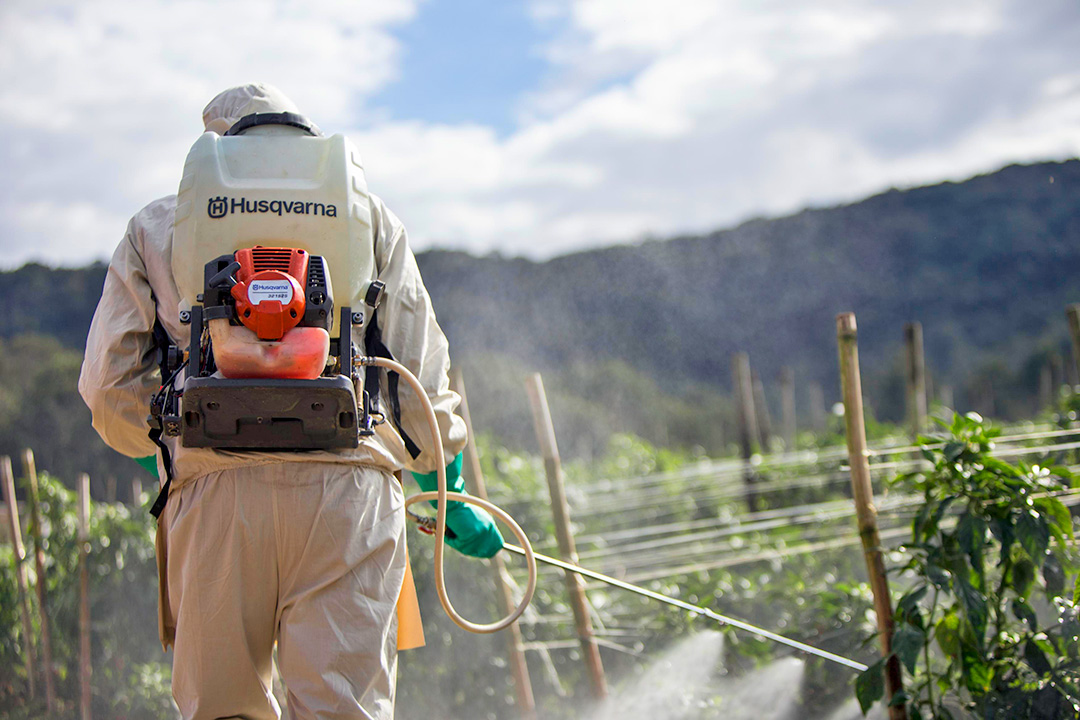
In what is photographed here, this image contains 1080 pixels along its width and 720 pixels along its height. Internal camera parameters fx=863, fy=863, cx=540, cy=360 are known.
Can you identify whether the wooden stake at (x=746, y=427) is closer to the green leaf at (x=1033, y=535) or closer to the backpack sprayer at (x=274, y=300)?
the green leaf at (x=1033, y=535)

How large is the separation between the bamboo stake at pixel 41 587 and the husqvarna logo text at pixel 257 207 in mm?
3177

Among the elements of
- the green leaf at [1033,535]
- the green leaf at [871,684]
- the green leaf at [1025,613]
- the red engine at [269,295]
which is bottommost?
the green leaf at [871,684]

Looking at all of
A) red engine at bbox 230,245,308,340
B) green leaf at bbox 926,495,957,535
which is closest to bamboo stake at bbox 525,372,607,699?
green leaf at bbox 926,495,957,535

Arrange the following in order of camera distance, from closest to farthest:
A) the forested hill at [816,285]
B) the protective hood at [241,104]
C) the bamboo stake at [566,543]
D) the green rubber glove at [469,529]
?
the protective hood at [241,104] < the green rubber glove at [469,529] < the bamboo stake at [566,543] < the forested hill at [816,285]

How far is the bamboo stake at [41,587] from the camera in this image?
405 cm

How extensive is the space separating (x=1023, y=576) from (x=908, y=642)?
42cm

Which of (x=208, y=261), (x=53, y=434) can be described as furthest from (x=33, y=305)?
(x=208, y=261)

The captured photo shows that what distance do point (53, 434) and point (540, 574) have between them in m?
8.69

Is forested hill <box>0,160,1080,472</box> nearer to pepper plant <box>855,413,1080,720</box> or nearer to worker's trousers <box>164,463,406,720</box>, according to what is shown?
pepper plant <box>855,413,1080,720</box>

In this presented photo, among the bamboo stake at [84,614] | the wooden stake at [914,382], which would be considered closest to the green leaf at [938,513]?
the bamboo stake at [84,614]

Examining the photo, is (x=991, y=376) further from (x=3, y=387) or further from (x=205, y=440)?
(x=205, y=440)

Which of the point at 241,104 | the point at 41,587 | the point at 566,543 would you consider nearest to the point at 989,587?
the point at 566,543

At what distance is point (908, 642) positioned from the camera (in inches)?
90.4

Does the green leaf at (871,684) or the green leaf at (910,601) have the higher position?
the green leaf at (910,601)
